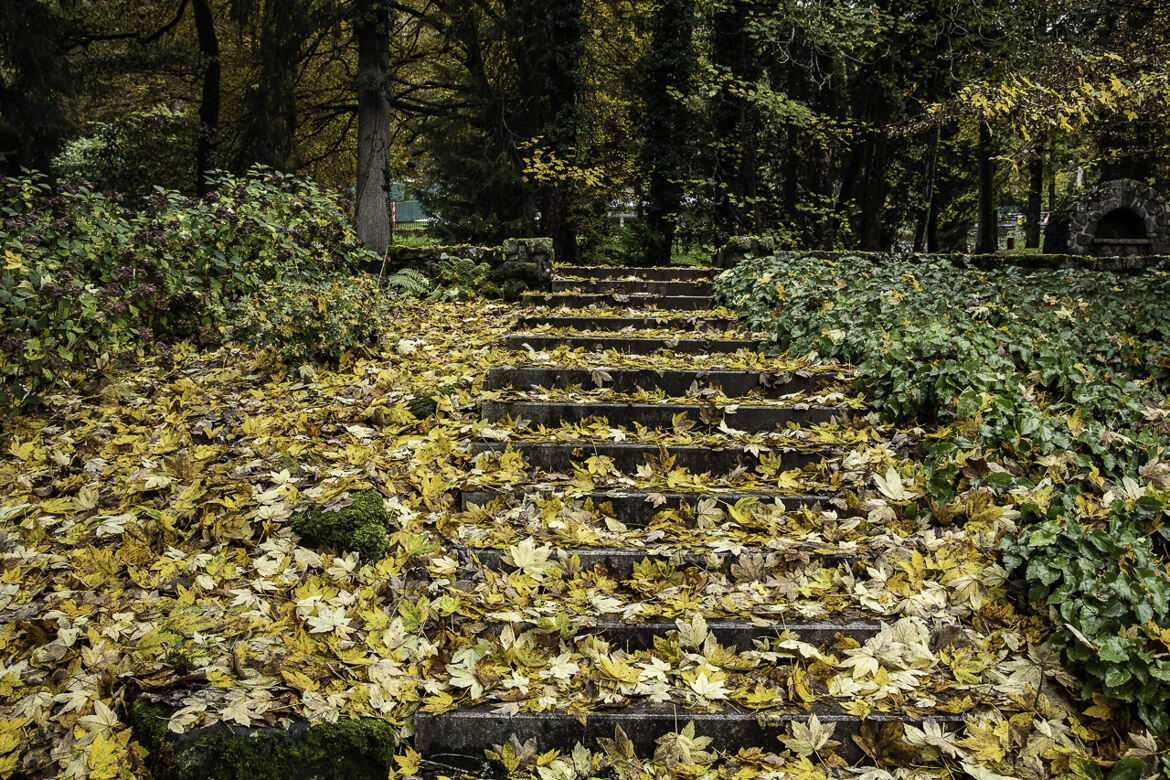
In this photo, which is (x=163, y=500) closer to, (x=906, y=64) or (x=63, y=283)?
(x=63, y=283)

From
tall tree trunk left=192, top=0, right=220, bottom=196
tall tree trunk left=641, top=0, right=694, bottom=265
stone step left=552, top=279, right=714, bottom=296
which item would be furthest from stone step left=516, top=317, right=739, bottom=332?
tall tree trunk left=192, top=0, right=220, bottom=196

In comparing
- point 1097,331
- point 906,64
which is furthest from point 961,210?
point 1097,331

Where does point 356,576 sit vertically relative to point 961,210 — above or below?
below

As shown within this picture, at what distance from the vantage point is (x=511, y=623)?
9.46 ft

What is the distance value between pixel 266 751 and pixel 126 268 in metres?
5.07

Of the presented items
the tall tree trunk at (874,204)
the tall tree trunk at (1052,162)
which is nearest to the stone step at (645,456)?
the tall tree trunk at (874,204)

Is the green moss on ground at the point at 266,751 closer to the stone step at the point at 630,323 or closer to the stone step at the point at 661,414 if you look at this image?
the stone step at the point at 661,414

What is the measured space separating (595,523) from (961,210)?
25089 millimetres

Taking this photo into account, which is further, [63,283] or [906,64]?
[906,64]

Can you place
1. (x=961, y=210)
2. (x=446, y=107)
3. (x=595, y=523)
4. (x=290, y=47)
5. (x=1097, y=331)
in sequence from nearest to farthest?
(x=595, y=523)
(x=1097, y=331)
(x=290, y=47)
(x=446, y=107)
(x=961, y=210)

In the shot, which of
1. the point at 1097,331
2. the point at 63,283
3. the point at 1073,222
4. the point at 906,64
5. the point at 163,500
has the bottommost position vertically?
the point at 163,500

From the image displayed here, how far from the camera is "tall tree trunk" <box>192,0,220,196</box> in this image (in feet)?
44.6

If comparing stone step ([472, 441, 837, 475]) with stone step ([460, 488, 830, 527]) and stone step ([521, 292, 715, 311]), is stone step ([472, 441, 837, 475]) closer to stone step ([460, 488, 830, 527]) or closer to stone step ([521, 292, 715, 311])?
stone step ([460, 488, 830, 527])

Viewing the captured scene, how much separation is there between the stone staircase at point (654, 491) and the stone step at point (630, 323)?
0.01 m
